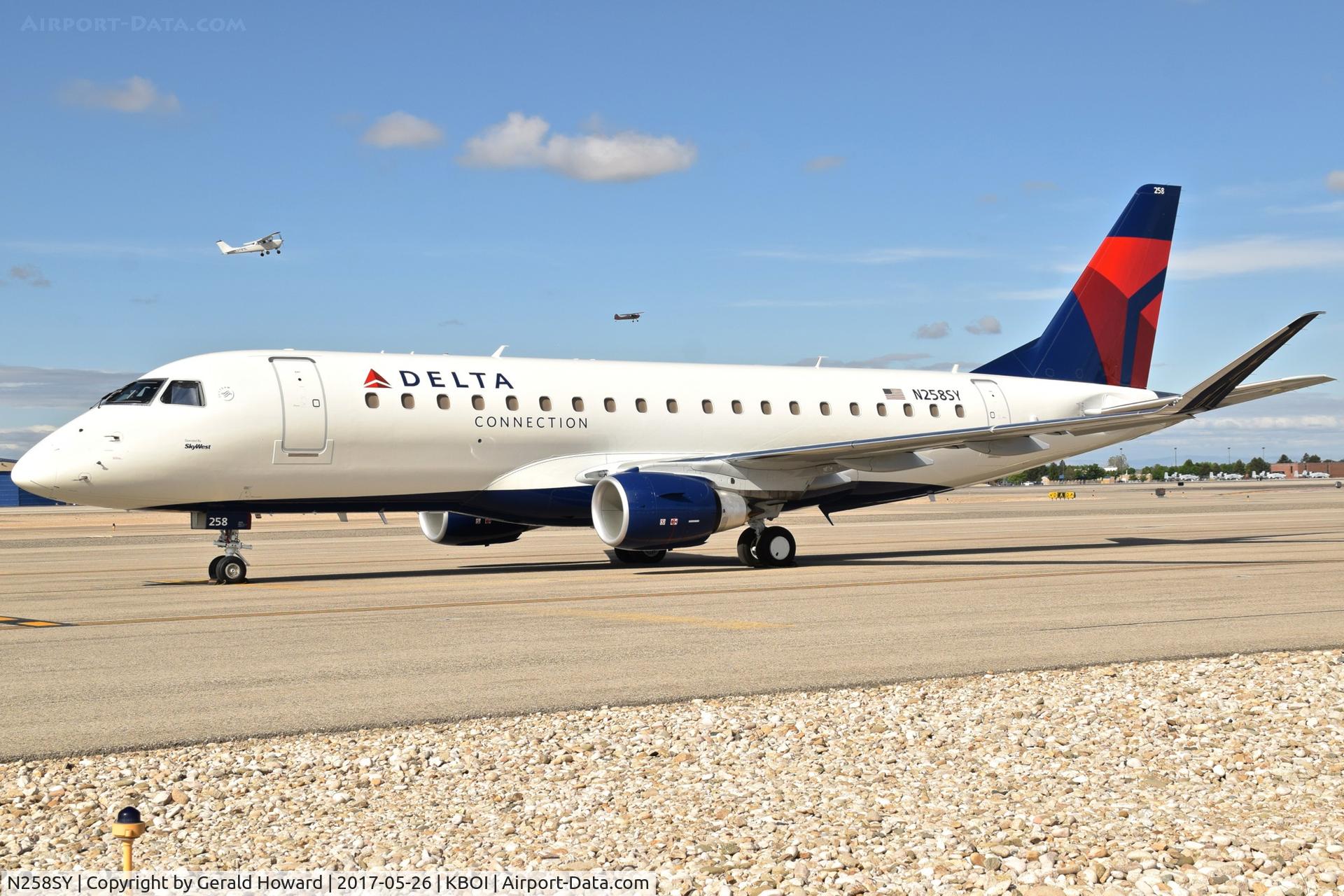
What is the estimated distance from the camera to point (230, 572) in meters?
20.3

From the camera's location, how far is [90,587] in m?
20.1

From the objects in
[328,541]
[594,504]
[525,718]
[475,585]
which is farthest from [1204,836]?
[328,541]

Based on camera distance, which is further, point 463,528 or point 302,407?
point 463,528

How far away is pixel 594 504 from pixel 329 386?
4767mm

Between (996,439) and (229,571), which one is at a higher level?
(996,439)

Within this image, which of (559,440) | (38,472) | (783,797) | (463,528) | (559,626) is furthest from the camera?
(463,528)

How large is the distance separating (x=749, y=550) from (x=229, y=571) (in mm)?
8965

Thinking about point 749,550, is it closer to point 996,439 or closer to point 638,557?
point 638,557

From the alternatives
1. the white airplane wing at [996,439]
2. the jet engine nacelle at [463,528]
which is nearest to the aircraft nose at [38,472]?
the jet engine nacelle at [463,528]

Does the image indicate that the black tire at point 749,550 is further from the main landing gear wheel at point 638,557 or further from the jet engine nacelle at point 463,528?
the jet engine nacelle at point 463,528

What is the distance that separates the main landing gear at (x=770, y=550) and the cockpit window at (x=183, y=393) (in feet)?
31.4

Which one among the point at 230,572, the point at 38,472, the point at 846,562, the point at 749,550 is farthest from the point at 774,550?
the point at 38,472

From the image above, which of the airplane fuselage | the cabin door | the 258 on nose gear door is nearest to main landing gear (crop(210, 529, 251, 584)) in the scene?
the airplane fuselage

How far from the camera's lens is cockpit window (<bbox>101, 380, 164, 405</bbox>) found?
20.0 meters
